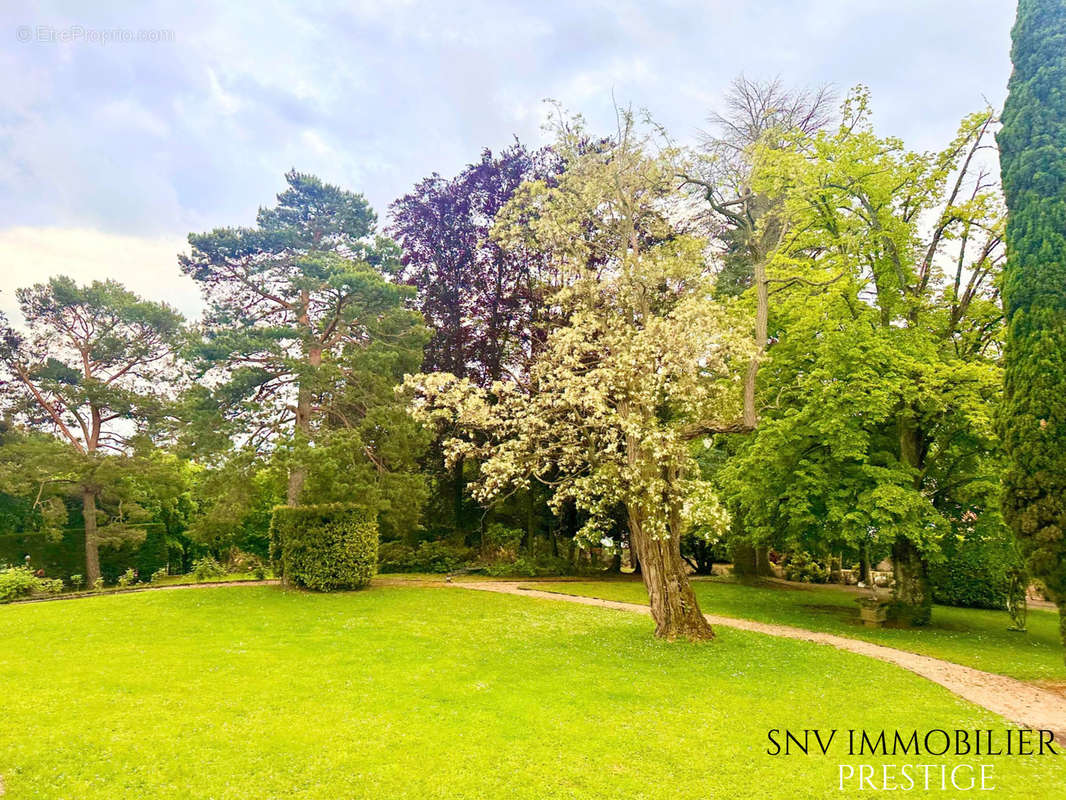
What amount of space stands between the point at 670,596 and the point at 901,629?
316 inches

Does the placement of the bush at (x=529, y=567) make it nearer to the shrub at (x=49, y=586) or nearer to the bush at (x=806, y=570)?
the bush at (x=806, y=570)

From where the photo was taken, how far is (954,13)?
1537cm

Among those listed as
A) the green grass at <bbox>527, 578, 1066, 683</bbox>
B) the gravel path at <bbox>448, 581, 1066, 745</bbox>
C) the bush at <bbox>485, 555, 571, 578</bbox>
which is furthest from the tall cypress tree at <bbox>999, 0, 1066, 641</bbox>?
the bush at <bbox>485, 555, 571, 578</bbox>

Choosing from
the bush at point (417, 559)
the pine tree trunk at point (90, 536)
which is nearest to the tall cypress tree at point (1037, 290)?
the bush at point (417, 559)

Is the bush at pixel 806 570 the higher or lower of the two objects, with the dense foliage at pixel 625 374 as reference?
lower

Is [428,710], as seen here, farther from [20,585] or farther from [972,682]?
[20,585]

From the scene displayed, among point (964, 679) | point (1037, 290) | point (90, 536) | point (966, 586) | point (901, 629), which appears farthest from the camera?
point (90, 536)

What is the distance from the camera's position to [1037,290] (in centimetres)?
977

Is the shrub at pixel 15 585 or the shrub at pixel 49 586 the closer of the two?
the shrub at pixel 15 585

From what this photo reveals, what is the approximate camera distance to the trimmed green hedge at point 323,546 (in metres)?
17.8

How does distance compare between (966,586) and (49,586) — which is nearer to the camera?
(49,586)

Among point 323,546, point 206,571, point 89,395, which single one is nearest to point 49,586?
point 206,571

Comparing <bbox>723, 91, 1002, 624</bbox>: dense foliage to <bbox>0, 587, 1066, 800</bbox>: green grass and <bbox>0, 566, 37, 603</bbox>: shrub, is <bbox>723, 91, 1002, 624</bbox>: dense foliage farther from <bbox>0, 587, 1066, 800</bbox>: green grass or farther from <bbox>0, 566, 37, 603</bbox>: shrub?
<bbox>0, 566, 37, 603</bbox>: shrub

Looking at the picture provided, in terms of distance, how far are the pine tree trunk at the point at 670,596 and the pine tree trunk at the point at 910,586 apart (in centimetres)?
749
